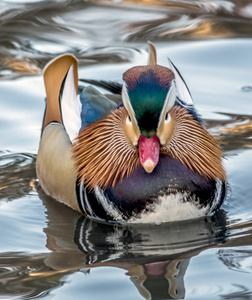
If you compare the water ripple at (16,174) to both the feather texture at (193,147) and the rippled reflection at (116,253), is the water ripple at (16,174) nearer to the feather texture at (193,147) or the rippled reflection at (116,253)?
the rippled reflection at (116,253)

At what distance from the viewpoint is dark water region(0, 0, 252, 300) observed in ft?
13.3

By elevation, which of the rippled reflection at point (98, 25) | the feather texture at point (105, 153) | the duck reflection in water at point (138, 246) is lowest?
the duck reflection in water at point (138, 246)

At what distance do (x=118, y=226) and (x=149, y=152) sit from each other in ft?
2.07

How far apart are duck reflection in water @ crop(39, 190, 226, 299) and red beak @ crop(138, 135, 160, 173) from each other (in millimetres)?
446

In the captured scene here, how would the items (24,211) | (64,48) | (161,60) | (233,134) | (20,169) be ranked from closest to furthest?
(24,211)
(20,169)
(233,134)
(161,60)
(64,48)

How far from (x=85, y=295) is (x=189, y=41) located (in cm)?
481

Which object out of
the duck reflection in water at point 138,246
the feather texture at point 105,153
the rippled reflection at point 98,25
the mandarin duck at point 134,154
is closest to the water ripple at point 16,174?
the mandarin duck at point 134,154

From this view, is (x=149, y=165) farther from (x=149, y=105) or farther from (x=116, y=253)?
(x=116, y=253)

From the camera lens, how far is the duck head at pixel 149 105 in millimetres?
4328

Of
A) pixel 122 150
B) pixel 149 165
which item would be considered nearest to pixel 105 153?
pixel 122 150

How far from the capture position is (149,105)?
14.1ft

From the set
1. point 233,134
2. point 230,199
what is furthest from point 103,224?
point 233,134

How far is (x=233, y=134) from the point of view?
20.1 ft

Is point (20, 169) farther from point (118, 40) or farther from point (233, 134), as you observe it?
point (118, 40)
